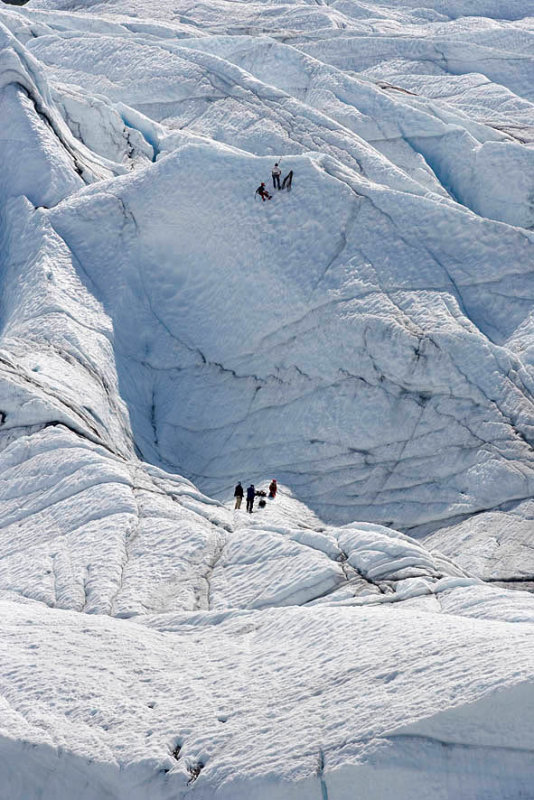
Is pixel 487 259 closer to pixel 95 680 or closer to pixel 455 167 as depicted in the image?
pixel 455 167

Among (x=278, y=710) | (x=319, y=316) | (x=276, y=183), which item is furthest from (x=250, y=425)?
(x=278, y=710)

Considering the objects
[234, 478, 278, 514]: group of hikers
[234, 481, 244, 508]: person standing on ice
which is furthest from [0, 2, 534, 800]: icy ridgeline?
[234, 481, 244, 508]: person standing on ice

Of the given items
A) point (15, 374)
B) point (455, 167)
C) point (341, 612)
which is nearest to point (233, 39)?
point (455, 167)

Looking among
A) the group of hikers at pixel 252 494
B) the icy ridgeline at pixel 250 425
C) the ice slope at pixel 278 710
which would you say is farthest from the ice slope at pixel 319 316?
the ice slope at pixel 278 710

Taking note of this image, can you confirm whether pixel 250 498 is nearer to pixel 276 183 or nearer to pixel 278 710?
pixel 278 710

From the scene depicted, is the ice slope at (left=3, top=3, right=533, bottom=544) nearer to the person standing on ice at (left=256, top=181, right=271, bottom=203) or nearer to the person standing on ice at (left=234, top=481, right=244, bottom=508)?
the person standing on ice at (left=256, top=181, right=271, bottom=203)

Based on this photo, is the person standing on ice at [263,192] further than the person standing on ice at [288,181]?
No

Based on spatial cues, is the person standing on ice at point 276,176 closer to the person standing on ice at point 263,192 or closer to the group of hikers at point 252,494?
the person standing on ice at point 263,192
